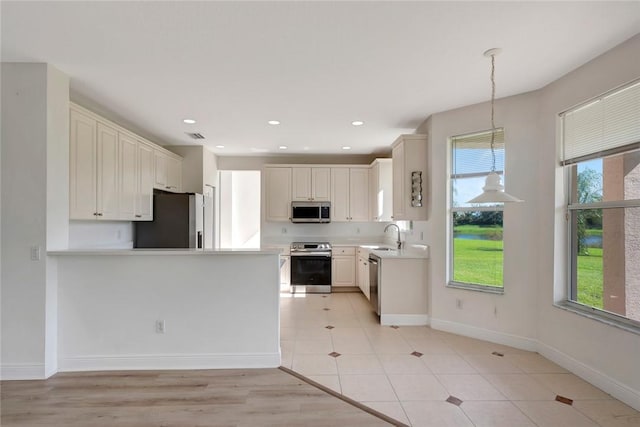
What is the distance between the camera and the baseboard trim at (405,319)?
12.3 ft

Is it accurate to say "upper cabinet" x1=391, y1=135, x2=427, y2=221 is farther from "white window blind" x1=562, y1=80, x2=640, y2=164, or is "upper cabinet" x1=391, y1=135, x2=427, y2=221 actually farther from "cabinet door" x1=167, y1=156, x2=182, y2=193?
"cabinet door" x1=167, y1=156, x2=182, y2=193

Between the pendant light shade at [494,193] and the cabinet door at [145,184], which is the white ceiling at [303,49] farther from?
the pendant light shade at [494,193]

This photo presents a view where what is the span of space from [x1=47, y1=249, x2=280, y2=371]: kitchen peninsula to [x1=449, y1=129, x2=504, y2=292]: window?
2.18 meters

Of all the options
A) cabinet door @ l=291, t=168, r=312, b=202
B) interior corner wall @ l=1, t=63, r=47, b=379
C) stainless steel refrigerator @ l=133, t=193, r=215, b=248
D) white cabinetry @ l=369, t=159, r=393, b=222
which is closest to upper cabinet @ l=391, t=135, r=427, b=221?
white cabinetry @ l=369, t=159, r=393, b=222

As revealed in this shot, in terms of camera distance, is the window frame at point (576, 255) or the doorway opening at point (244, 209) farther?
the doorway opening at point (244, 209)

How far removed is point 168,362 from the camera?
2664mm

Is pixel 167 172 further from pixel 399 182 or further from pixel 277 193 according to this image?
pixel 399 182

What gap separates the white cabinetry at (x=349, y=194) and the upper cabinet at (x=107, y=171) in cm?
301

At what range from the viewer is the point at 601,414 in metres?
2.04

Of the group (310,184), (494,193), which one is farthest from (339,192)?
→ (494,193)

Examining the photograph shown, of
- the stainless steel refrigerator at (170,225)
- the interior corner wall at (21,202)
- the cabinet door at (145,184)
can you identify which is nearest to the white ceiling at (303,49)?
the interior corner wall at (21,202)

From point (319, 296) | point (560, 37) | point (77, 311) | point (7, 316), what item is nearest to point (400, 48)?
point (560, 37)

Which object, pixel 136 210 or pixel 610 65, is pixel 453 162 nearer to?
pixel 610 65

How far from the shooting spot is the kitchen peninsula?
2613 mm
